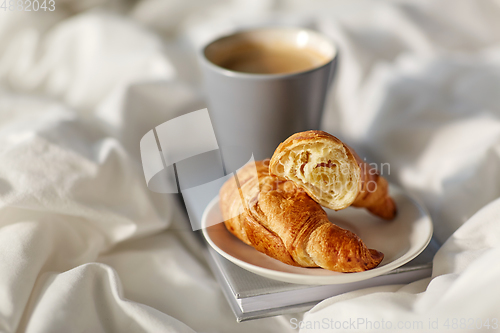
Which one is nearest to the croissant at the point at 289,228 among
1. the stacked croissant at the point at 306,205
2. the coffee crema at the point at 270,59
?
the stacked croissant at the point at 306,205

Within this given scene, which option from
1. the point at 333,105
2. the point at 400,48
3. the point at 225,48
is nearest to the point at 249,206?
the point at 225,48

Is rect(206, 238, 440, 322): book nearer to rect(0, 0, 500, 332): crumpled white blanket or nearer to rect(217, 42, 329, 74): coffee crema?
rect(0, 0, 500, 332): crumpled white blanket

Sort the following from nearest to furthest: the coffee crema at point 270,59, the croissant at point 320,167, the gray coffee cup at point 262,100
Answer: the croissant at point 320,167
the gray coffee cup at point 262,100
the coffee crema at point 270,59

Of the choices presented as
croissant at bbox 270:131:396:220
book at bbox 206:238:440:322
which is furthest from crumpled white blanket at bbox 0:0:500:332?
croissant at bbox 270:131:396:220

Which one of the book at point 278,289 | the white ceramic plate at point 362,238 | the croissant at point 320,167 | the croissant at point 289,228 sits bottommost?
the book at point 278,289

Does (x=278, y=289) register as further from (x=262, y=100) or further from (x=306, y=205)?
(x=262, y=100)

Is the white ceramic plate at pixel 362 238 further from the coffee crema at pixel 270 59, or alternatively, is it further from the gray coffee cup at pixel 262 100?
the coffee crema at pixel 270 59
